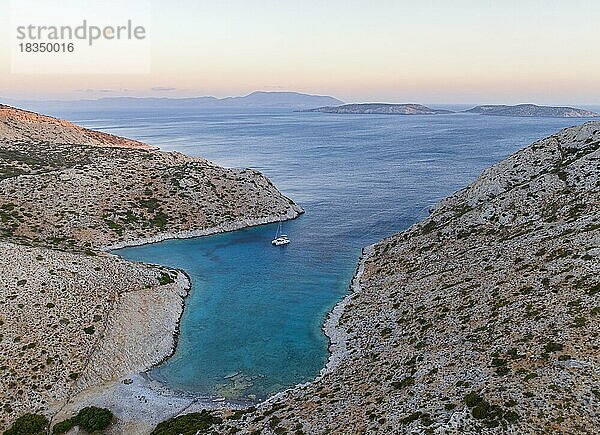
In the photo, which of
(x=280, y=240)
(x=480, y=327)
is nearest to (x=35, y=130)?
(x=280, y=240)

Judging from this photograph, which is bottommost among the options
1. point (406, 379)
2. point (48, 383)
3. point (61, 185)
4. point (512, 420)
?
point (48, 383)

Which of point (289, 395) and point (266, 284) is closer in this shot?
point (289, 395)

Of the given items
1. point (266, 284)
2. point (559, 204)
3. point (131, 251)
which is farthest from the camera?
point (131, 251)

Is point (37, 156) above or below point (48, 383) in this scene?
above

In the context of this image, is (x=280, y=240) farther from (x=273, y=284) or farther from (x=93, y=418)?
(x=93, y=418)

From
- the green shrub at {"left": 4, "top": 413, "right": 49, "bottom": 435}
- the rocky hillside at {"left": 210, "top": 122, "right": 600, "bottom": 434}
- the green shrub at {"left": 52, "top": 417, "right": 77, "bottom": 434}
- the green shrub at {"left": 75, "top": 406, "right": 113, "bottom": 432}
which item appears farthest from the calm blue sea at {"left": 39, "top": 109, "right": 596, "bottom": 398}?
the green shrub at {"left": 4, "top": 413, "right": 49, "bottom": 435}

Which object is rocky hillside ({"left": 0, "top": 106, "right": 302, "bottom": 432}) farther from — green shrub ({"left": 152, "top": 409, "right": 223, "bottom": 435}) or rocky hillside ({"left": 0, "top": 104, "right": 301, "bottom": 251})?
green shrub ({"left": 152, "top": 409, "right": 223, "bottom": 435})

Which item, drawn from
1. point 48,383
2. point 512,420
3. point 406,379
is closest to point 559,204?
point 406,379

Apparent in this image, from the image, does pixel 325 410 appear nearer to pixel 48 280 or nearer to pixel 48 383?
pixel 48 383
